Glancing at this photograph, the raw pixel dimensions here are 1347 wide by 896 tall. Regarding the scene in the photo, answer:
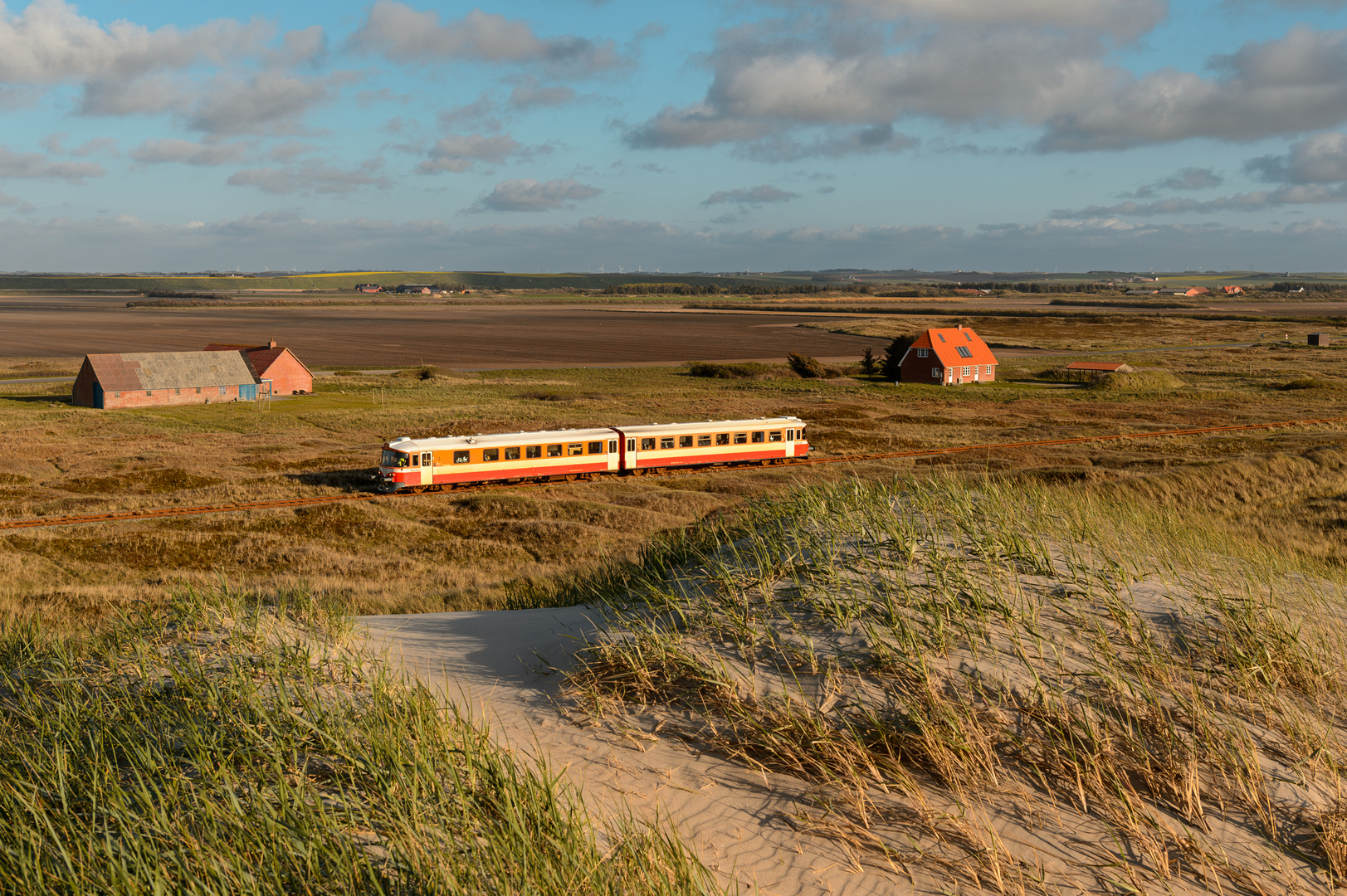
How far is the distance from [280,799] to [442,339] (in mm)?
146310

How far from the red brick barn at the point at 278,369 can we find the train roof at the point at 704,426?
4449cm

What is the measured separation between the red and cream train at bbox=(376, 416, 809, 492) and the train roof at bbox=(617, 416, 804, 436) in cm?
4

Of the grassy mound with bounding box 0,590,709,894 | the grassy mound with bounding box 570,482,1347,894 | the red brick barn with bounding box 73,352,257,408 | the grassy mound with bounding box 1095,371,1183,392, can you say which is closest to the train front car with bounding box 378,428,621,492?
the grassy mound with bounding box 570,482,1347,894

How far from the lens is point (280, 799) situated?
5625 millimetres

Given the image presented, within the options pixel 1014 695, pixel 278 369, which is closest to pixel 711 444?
pixel 1014 695

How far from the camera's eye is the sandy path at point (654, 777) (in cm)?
596

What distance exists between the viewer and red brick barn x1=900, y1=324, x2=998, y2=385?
85.0 metres

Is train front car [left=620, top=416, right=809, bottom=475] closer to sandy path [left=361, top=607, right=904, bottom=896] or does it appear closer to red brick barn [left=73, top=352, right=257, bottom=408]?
sandy path [left=361, top=607, right=904, bottom=896]

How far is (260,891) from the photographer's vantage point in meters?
4.88

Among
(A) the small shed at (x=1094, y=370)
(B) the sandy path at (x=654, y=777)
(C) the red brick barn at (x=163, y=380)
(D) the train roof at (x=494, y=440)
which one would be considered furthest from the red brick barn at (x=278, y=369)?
(A) the small shed at (x=1094, y=370)

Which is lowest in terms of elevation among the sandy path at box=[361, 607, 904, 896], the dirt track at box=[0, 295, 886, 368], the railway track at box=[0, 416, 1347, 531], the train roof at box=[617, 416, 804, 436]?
the railway track at box=[0, 416, 1347, 531]

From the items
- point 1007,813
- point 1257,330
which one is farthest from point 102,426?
point 1257,330

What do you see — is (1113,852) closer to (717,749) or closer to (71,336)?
(717,749)

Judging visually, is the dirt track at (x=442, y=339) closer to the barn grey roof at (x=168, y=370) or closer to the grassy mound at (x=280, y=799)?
the barn grey roof at (x=168, y=370)
